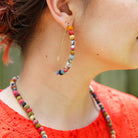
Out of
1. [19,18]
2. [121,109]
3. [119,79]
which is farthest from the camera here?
[119,79]

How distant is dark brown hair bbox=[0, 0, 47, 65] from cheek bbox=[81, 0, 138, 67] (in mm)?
183

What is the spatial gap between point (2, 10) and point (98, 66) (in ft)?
1.29

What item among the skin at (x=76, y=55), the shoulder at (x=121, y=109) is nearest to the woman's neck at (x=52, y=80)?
the skin at (x=76, y=55)

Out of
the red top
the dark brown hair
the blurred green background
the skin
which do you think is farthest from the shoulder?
the blurred green background

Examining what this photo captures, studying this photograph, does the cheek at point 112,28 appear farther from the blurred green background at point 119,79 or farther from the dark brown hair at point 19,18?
the blurred green background at point 119,79

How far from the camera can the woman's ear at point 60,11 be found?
853 millimetres

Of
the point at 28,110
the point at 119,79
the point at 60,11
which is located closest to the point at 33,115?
the point at 28,110

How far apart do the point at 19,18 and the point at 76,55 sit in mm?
249

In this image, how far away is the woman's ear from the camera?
33.6 inches

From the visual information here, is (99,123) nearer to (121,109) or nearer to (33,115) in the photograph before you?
(121,109)

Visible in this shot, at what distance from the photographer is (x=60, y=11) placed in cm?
87

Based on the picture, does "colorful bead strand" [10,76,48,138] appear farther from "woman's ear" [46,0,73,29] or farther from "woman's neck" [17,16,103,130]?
Result: "woman's ear" [46,0,73,29]

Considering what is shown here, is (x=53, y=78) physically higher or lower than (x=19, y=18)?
lower

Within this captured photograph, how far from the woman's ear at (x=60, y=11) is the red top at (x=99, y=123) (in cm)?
35
